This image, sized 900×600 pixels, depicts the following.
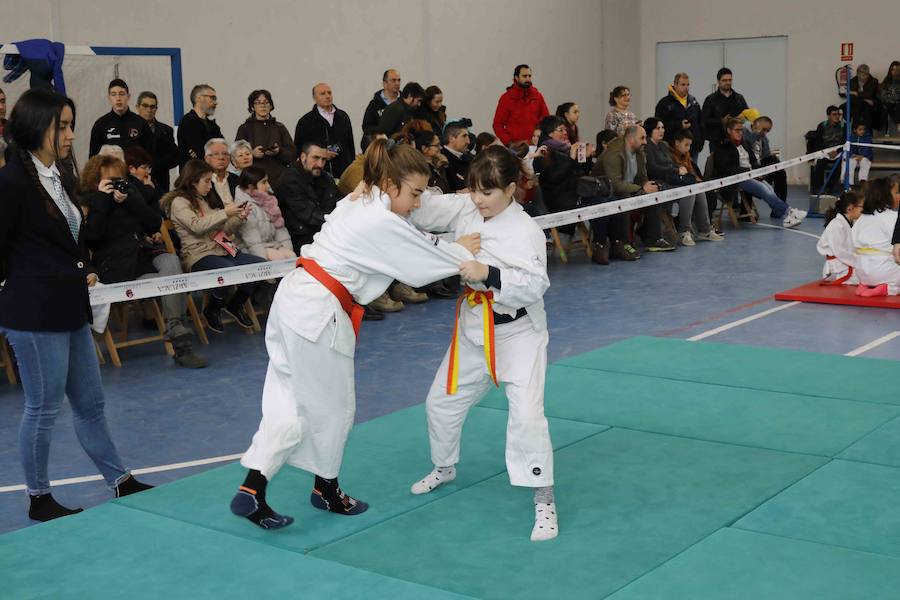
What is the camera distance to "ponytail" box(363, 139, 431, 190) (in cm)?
388

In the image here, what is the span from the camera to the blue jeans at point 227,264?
296 inches

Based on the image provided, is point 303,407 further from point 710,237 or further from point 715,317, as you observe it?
point 710,237

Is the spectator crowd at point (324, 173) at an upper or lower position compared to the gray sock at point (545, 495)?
upper

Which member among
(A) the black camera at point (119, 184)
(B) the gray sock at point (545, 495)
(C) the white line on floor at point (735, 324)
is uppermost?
(A) the black camera at point (119, 184)

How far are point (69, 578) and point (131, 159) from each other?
14.7 ft

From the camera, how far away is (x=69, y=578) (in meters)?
3.62

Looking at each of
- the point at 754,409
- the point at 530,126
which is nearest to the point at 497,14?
the point at 530,126

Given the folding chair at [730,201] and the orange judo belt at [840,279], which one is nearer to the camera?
the orange judo belt at [840,279]

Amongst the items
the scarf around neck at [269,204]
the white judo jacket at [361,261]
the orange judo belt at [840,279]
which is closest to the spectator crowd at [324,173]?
the scarf around neck at [269,204]

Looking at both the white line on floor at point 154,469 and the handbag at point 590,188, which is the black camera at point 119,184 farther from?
the handbag at point 590,188

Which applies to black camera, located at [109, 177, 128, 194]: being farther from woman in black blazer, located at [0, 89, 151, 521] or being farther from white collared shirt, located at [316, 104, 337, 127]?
white collared shirt, located at [316, 104, 337, 127]

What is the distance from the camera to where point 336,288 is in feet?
12.8

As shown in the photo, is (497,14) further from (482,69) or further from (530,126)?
(530,126)

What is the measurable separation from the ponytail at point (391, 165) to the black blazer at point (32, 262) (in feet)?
4.01
